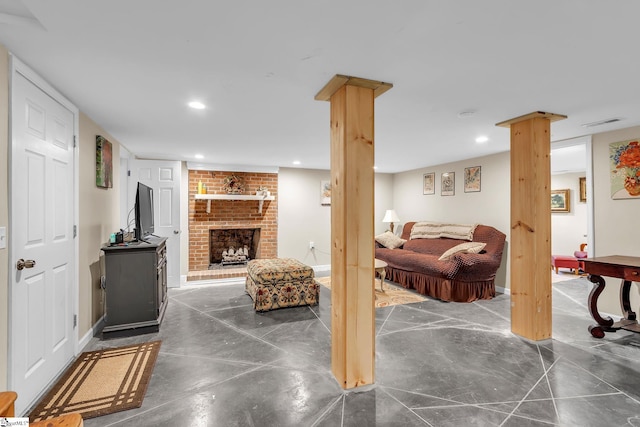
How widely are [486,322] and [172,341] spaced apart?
3.28 m

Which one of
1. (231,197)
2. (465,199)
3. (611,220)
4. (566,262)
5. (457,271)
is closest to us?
(611,220)

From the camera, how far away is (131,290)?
3086 millimetres

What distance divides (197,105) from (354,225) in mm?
1691

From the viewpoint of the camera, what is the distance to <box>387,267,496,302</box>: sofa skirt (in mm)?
4109

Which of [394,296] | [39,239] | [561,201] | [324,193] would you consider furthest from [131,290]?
[561,201]

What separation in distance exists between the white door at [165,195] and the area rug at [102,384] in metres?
2.24

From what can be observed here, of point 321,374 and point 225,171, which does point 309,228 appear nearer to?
point 225,171

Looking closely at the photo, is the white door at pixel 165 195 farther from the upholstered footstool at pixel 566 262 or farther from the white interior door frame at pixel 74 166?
the upholstered footstool at pixel 566 262

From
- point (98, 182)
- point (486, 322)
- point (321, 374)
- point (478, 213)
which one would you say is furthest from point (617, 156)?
point (98, 182)

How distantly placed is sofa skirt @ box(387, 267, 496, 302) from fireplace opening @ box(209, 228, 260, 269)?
3.16 metres

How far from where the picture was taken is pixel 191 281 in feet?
17.0

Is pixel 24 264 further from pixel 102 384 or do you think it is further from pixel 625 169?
pixel 625 169

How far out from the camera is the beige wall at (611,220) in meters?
3.21

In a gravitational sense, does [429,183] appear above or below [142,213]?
above
